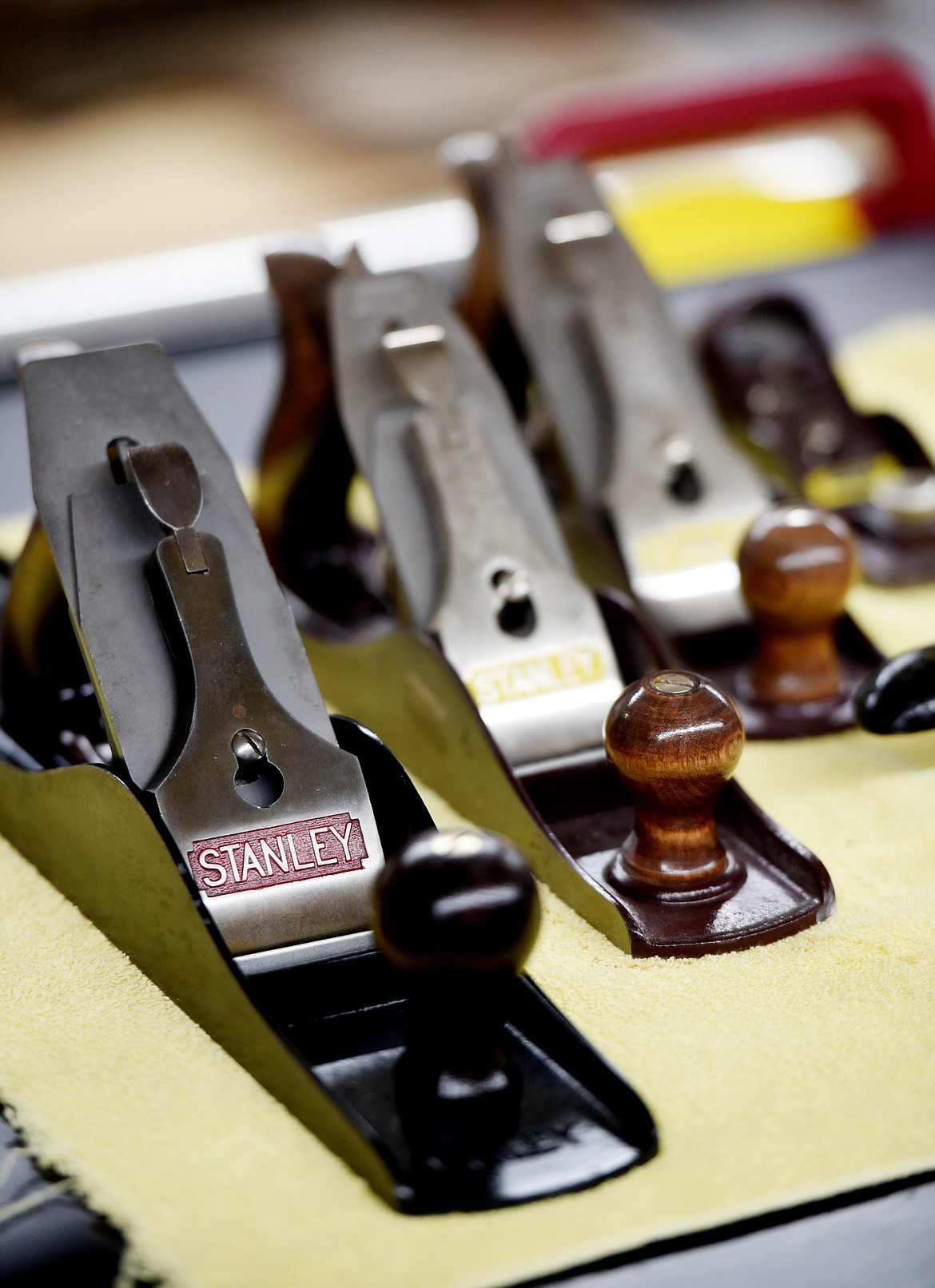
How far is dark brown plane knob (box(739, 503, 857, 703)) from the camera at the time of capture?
2.27 metres

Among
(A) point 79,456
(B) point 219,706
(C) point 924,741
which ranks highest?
(A) point 79,456

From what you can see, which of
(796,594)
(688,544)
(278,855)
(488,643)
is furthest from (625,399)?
(278,855)

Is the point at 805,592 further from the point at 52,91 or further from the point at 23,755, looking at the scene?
the point at 52,91

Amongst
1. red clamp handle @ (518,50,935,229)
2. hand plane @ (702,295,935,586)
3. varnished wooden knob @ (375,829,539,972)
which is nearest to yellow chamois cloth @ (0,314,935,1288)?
varnished wooden knob @ (375,829,539,972)

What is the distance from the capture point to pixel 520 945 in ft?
4.78

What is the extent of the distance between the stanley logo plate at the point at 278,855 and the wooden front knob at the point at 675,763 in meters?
0.32

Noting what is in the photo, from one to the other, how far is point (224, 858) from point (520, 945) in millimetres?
436

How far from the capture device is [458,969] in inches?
56.9

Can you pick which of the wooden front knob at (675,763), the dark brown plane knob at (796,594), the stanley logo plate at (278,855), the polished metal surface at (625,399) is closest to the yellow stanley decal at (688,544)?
the polished metal surface at (625,399)

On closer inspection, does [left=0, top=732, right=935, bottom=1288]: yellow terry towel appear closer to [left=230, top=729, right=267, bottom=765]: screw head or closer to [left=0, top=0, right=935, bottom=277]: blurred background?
[left=230, top=729, right=267, bottom=765]: screw head

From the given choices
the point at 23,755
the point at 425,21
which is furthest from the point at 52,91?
the point at 23,755

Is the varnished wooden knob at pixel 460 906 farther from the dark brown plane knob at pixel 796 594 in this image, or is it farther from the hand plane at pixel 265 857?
the dark brown plane knob at pixel 796 594

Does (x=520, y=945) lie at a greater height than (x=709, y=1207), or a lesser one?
greater

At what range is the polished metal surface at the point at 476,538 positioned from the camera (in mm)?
2156
